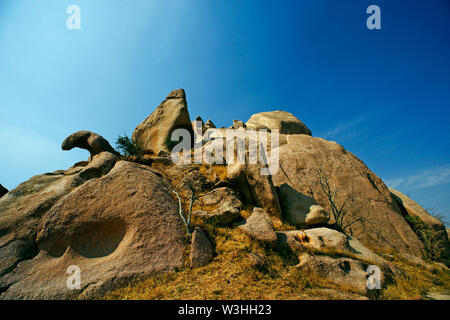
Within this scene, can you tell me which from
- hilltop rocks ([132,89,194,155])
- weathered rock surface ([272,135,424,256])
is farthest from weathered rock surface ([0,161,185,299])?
hilltop rocks ([132,89,194,155])

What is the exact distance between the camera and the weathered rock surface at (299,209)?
10773 mm

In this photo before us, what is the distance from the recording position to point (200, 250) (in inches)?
282

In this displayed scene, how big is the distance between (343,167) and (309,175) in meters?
3.50

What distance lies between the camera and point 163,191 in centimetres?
973

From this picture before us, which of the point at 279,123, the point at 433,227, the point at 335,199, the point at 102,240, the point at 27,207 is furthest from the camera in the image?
the point at 279,123

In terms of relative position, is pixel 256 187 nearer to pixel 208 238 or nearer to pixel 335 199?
pixel 208 238

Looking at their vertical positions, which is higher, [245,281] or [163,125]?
[163,125]

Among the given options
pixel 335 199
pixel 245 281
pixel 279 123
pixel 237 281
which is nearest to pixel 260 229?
pixel 245 281

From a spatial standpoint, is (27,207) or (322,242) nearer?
(322,242)

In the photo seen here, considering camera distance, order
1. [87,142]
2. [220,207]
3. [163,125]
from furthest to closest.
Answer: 1. [163,125]
2. [87,142]
3. [220,207]

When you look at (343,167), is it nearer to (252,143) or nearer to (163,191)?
(252,143)

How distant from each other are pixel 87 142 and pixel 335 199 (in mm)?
20883

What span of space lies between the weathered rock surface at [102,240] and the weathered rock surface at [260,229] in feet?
9.66

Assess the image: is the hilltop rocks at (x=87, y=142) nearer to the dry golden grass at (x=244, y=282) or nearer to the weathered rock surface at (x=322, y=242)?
the dry golden grass at (x=244, y=282)
